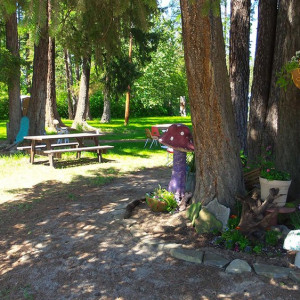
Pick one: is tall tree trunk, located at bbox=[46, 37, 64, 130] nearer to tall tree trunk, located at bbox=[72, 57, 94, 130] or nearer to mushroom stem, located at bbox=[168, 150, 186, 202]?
tall tree trunk, located at bbox=[72, 57, 94, 130]

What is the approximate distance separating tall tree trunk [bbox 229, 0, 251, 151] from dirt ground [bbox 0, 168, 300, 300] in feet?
11.5

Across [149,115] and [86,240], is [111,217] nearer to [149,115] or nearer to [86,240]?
[86,240]

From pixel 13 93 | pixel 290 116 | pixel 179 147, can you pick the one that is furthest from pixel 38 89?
pixel 290 116

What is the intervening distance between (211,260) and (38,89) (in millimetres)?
9664

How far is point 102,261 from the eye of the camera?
4.04 metres

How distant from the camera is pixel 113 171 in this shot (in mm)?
9438

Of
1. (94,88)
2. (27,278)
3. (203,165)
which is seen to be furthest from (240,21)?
(94,88)

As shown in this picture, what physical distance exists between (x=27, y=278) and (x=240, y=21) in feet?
21.4

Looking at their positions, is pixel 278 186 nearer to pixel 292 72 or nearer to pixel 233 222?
pixel 233 222

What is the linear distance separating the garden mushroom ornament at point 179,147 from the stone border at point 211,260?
1.01 m

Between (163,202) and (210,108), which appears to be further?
(163,202)

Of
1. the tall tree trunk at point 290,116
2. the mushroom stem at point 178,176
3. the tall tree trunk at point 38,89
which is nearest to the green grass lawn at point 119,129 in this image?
the tall tree trunk at point 38,89

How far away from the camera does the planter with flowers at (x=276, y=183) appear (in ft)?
14.6

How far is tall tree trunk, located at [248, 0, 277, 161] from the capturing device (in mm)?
6301
